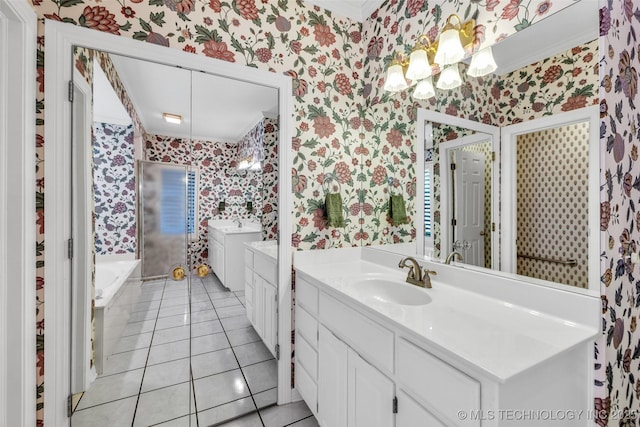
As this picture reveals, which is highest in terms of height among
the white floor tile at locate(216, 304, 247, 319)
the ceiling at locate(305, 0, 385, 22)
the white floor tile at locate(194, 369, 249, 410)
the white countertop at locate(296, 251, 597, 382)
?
the ceiling at locate(305, 0, 385, 22)

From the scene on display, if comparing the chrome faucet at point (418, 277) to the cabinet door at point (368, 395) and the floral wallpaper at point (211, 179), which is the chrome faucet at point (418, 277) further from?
the floral wallpaper at point (211, 179)

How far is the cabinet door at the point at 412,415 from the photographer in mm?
888

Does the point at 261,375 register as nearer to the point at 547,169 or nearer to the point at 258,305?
the point at 258,305

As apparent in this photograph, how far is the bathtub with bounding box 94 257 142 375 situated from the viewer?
1438mm

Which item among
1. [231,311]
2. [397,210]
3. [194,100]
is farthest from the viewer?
[397,210]

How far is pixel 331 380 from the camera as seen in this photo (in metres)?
1.42

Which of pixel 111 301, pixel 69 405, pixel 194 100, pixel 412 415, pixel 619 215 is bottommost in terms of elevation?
pixel 69 405

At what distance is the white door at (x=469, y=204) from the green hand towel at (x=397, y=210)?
46 centimetres

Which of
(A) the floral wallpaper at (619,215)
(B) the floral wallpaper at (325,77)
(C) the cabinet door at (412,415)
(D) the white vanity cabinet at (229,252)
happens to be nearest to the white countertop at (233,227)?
(D) the white vanity cabinet at (229,252)

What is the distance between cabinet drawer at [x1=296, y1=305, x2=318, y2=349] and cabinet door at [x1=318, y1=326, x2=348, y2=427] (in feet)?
0.22

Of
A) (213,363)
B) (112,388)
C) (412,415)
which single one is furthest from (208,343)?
(412,415)

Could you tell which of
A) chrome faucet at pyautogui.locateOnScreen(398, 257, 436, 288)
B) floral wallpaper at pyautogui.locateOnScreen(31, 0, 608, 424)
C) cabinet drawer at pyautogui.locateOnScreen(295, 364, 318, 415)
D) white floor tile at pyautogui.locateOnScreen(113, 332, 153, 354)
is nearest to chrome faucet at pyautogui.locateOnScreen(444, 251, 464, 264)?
chrome faucet at pyautogui.locateOnScreen(398, 257, 436, 288)

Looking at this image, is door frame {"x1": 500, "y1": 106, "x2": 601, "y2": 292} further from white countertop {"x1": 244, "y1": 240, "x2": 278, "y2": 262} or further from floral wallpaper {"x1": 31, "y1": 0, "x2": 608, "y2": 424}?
white countertop {"x1": 244, "y1": 240, "x2": 278, "y2": 262}

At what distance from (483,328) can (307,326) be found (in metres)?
1.01
